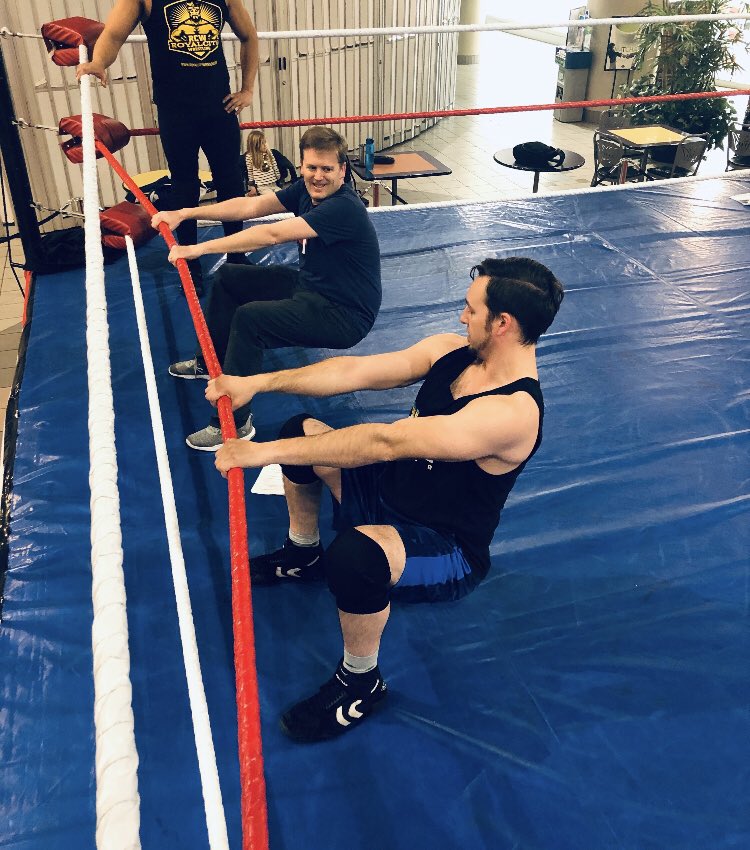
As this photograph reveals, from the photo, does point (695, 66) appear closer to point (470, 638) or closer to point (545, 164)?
point (545, 164)

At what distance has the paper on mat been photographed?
221cm

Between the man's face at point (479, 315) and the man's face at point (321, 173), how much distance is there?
0.89 metres

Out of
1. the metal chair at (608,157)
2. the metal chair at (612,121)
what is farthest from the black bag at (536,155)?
the metal chair at (612,121)

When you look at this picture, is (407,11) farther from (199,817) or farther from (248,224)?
(199,817)

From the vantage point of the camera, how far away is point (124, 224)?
10.1 ft

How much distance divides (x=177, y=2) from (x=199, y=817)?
2562 millimetres

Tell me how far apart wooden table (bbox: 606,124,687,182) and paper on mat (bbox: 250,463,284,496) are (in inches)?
157

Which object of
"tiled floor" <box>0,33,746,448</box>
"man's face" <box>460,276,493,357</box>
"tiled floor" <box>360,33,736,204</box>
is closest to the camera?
"man's face" <box>460,276,493,357</box>

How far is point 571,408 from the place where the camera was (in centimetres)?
259

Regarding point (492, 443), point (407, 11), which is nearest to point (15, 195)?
point (492, 443)

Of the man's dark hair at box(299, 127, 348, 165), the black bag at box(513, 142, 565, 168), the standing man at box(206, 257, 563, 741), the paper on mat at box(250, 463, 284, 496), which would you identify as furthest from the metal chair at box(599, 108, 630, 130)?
the standing man at box(206, 257, 563, 741)

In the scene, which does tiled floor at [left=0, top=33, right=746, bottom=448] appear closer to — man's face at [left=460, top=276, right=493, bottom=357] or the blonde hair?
the blonde hair

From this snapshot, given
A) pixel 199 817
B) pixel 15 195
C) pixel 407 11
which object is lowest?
pixel 199 817

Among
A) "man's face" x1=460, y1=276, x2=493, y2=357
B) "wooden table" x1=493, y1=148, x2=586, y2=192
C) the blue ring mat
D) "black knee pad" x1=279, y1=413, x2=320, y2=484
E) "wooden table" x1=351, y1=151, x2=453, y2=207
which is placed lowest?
the blue ring mat
